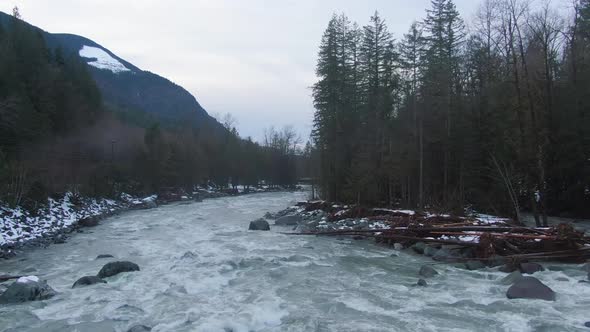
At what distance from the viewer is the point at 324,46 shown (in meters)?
37.0

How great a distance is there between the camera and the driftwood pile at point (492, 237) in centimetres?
1403

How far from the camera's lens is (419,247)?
17359 mm

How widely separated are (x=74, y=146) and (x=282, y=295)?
47098 millimetres

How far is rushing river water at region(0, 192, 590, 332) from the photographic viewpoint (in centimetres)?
917

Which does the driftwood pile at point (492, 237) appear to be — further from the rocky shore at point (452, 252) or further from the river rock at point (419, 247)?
the river rock at point (419, 247)

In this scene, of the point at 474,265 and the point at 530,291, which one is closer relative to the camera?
the point at 530,291

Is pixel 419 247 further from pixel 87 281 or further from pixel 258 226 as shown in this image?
pixel 87 281

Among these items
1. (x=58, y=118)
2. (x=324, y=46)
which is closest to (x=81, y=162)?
(x=58, y=118)

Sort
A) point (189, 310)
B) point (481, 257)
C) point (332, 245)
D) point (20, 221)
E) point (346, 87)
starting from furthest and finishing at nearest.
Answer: point (346, 87) < point (20, 221) < point (332, 245) < point (481, 257) < point (189, 310)

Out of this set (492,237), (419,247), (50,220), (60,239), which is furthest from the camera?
(50,220)

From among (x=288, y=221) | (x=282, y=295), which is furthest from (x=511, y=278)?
(x=288, y=221)

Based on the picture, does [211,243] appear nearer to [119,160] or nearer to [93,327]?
[93,327]

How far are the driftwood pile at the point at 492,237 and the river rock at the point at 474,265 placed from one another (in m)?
0.26

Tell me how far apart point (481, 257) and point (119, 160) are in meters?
56.7
